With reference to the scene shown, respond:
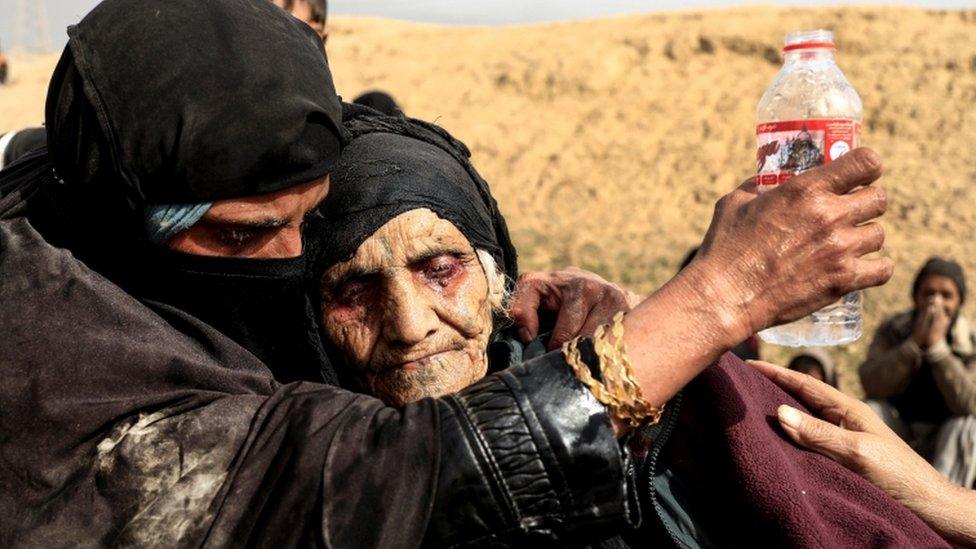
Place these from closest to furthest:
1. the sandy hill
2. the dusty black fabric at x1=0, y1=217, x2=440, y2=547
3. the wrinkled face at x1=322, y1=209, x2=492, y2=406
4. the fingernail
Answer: the dusty black fabric at x1=0, y1=217, x2=440, y2=547
the fingernail
the wrinkled face at x1=322, y1=209, x2=492, y2=406
the sandy hill

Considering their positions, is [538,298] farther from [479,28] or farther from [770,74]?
[479,28]

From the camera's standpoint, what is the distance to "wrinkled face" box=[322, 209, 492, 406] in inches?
114

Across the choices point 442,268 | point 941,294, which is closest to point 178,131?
point 442,268

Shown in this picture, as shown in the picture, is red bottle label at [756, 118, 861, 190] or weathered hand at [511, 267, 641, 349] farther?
weathered hand at [511, 267, 641, 349]

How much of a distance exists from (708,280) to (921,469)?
3.15 ft

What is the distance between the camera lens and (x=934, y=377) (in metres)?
8.52

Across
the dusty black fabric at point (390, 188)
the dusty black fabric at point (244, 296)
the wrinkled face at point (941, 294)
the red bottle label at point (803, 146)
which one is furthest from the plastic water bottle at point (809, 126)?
the wrinkled face at point (941, 294)

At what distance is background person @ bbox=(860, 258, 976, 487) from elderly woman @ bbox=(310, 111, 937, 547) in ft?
19.5

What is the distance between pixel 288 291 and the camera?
2.55 m

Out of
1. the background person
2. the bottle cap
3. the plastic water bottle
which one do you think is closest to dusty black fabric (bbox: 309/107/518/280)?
the plastic water bottle

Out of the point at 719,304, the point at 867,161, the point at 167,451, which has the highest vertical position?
the point at 867,161

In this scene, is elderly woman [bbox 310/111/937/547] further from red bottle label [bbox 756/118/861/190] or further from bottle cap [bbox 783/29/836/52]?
bottle cap [bbox 783/29/836/52]

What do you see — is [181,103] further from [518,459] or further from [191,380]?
[518,459]

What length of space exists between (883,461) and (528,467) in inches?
41.6
